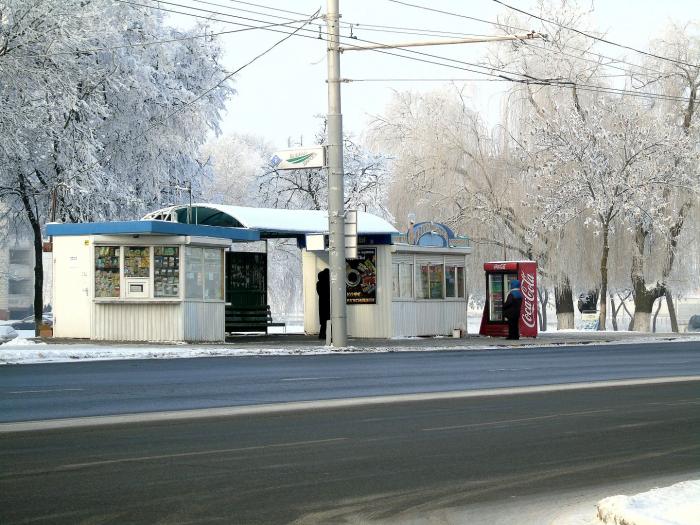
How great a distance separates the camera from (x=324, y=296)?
36.7 m

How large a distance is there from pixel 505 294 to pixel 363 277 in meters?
5.65

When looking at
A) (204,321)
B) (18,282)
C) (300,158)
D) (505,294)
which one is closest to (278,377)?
(204,321)

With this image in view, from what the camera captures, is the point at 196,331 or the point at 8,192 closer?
the point at 196,331

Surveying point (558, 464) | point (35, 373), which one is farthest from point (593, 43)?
point (558, 464)

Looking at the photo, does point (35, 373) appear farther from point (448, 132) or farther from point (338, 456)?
point (448, 132)

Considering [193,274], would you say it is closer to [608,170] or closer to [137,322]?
[137,322]

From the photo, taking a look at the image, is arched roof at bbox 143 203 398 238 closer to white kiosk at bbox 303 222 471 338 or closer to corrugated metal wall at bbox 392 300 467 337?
white kiosk at bbox 303 222 471 338

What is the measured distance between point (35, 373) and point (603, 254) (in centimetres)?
3040

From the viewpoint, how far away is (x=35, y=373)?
847 inches

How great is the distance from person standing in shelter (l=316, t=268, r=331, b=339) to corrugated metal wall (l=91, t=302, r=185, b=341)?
6030 mm

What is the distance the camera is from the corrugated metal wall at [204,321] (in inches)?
1262

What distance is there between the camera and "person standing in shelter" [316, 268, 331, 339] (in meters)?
36.6

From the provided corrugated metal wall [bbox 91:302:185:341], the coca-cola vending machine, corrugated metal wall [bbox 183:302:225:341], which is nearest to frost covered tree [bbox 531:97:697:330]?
the coca-cola vending machine

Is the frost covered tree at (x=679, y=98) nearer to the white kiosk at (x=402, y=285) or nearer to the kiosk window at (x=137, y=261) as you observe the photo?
the white kiosk at (x=402, y=285)
